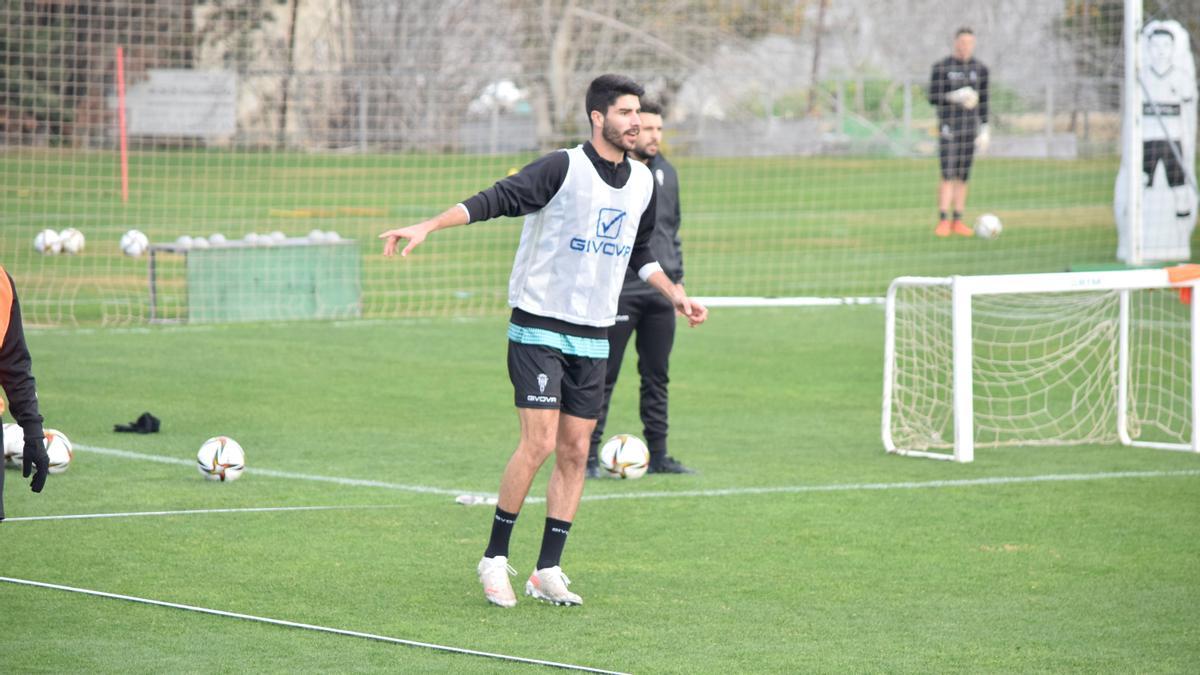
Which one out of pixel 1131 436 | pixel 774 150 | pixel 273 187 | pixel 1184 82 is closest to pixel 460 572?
pixel 1131 436

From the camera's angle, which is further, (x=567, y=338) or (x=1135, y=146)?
(x=1135, y=146)

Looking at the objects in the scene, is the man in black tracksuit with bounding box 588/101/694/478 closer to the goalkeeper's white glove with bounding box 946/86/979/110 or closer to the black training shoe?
the black training shoe

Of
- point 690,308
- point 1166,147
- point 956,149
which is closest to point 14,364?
point 690,308

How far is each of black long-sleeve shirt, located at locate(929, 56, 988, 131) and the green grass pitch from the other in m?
8.94

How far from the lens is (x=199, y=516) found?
783 centimetres

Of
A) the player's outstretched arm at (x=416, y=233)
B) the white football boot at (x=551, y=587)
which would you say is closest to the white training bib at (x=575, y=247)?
the player's outstretched arm at (x=416, y=233)

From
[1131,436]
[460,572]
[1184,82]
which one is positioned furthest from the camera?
[1184,82]

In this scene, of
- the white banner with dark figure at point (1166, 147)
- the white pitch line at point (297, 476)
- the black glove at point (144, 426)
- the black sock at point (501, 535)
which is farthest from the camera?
the white banner with dark figure at point (1166, 147)

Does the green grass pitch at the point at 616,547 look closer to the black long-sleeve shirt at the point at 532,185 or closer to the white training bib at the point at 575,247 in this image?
the white training bib at the point at 575,247

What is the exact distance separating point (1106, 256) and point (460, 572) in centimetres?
1495

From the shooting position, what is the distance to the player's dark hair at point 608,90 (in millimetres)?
6293

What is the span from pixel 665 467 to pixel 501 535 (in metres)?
2.83

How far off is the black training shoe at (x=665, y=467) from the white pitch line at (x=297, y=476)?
120 centimetres

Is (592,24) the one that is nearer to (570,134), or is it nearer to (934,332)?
(570,134)
